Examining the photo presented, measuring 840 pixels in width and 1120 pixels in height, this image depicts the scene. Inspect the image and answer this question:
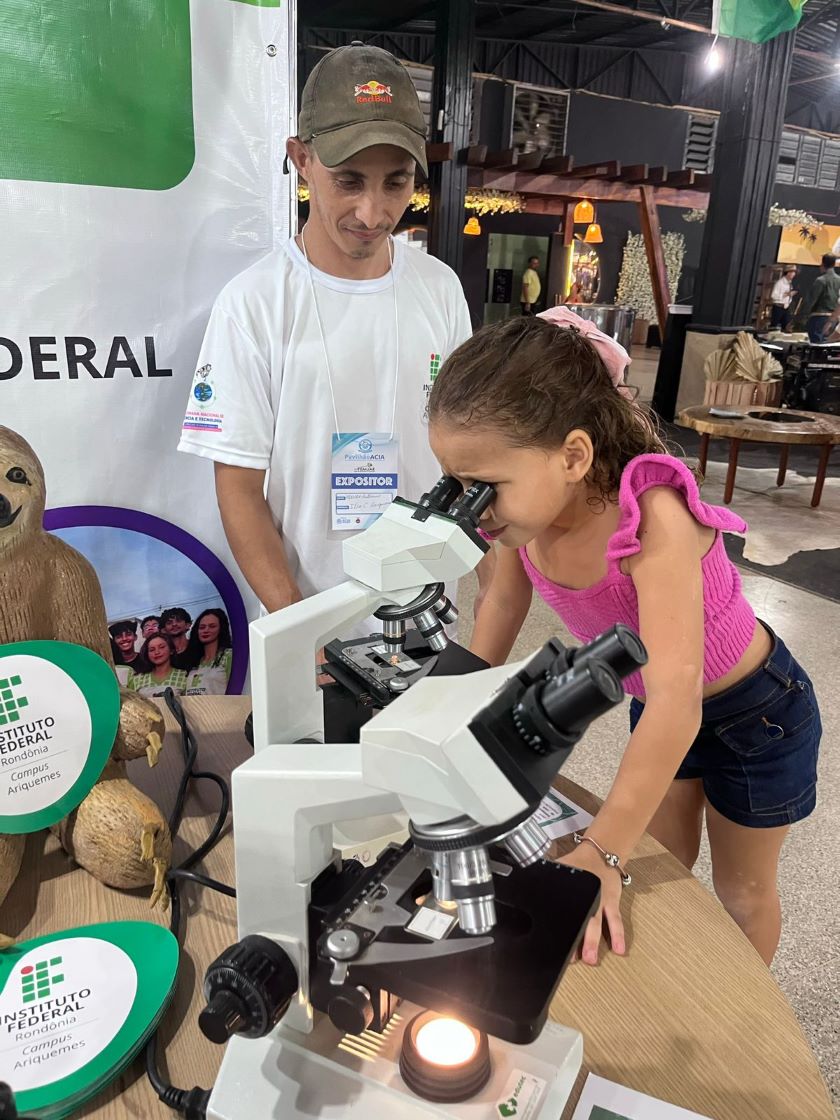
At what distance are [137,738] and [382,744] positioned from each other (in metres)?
0.58

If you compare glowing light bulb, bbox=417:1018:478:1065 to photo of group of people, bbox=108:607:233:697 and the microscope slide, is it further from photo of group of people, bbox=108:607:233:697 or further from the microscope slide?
photo of group of people, bbox=108:607:233:697

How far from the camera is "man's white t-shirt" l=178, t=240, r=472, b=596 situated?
139 cm

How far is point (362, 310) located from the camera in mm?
1492

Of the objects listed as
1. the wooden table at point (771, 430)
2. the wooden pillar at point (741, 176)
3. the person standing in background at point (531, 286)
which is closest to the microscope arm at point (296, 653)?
the wooden table at point (771, 430)

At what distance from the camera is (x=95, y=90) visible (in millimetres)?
1276

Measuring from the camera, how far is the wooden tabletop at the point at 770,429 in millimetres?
4570

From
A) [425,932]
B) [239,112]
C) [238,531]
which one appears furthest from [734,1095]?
[239,112]

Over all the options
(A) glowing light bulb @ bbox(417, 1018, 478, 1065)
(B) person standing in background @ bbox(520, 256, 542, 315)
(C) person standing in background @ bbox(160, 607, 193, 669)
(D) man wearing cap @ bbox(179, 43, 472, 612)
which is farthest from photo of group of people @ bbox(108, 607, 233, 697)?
(B) person standing in background @ bbox(520, 256, 542, 315)

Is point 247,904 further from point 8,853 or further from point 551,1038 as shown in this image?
point 8,853

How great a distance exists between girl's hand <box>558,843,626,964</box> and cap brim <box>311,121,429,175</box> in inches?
43.0

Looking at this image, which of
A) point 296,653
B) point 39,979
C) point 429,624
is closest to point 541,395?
point 429,624

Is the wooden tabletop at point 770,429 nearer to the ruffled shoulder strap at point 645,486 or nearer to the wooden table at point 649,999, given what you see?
the ruffled shoulder strap at point 645,486

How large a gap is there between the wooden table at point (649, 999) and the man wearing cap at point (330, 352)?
648 millimetres

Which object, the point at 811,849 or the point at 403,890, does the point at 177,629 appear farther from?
the point at 811,849
